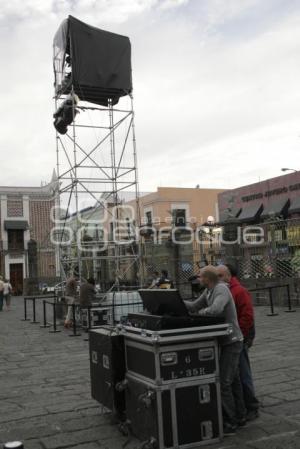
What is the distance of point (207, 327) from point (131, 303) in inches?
309

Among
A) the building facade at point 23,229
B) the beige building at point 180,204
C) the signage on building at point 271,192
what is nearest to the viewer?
the signage on building at point 271,192

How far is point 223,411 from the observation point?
507 centimetres

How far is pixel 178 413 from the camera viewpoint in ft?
15.1

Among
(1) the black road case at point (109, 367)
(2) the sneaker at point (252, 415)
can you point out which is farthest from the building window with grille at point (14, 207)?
(2) the sneaker at point (252, 415)

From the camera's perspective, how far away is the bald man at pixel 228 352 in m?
5.03

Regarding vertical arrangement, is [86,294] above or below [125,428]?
above

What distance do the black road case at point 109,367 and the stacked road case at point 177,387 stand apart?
1.11 ft

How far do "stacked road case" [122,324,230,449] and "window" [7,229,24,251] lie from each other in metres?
40.7

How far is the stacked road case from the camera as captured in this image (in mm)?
4535

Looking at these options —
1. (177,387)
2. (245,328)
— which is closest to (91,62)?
(245,328)

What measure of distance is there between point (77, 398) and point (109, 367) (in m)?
1.56

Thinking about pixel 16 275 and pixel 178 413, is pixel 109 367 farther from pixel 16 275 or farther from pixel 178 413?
pixel 16 275

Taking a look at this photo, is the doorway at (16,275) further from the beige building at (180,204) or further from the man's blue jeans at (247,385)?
the man's blue jeans at (247,385)

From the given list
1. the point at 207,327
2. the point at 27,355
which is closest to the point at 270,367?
the point at 207,327
